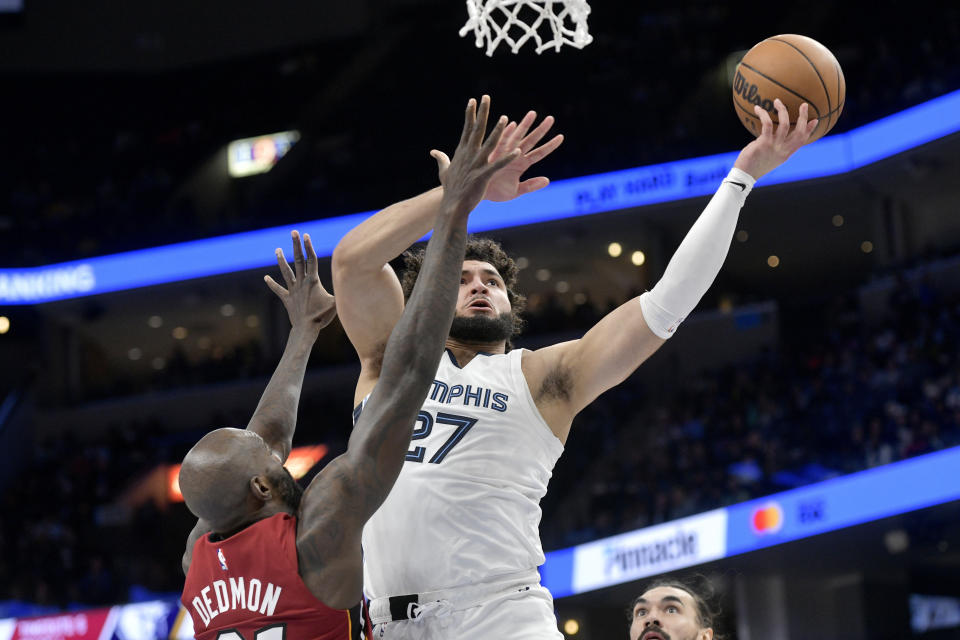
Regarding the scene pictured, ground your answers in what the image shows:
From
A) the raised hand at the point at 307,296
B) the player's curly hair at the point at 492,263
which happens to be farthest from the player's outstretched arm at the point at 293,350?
the player's curly hair at the point at 492,263

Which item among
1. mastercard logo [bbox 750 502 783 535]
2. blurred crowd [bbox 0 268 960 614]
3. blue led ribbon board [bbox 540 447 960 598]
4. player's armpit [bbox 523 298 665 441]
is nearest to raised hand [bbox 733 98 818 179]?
player's armpit [bbox 523 298 665 441]

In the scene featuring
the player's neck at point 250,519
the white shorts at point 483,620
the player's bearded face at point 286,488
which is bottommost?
the white shorts at point 483,620

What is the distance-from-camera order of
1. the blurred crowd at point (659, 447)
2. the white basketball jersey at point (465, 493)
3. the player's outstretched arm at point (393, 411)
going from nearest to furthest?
the player's outstretched arm at point (393, 411)
the white basketball jersey at point (465, 493)
the blurred crowd at point (659, 447)

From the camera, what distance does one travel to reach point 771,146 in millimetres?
3727

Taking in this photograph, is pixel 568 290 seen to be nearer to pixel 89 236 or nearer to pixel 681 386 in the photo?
pixel 681 386

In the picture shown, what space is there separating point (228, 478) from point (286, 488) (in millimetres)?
192

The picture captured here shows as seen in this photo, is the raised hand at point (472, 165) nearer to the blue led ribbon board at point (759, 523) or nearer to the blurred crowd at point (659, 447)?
the blue led ribbon board at point (759, 523)

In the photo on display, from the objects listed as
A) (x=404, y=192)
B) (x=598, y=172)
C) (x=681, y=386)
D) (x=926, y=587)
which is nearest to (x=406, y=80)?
(x=404, y=192)

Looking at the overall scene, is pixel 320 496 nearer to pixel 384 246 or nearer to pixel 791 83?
pixel 384 246

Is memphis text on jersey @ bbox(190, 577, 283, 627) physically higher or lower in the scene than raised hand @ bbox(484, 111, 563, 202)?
lower

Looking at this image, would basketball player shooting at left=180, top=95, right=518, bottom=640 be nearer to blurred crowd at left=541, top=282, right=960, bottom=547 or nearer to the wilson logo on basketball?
the wilson logo on basketball

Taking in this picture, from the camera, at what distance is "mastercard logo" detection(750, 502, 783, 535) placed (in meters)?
13.6

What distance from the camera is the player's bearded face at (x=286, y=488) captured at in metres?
3.13

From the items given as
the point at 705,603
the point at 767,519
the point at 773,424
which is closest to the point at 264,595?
the point at 705,603
